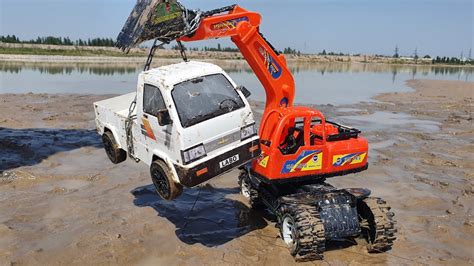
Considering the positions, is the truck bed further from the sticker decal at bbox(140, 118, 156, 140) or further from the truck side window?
the truck side window

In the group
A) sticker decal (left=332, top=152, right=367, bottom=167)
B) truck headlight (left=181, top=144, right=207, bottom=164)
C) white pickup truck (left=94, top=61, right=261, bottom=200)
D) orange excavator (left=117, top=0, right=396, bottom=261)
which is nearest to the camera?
truck headlight (left=181, top=144, right=207, bottom=164)

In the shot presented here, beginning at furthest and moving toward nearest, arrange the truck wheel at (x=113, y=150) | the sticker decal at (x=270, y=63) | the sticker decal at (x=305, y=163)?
the truck wheel at (x=113, y=150), the sticker decal at (x=270, y=63), the sticker decal at (x=305, y=163)

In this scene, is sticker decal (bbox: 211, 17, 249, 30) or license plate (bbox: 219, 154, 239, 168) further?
sticker decal (bbox: 211, 17, 249, 30)

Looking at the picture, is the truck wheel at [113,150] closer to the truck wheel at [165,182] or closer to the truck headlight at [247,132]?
the truck wheel at [165,182]

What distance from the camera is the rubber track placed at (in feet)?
22.6

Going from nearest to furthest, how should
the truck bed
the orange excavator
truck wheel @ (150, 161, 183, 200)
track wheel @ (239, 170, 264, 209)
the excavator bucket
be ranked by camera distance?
truck wheel @ (150, 161, 183, 200), the orange excavator, the excavator bucket, the truck bed, track wheel @ (239, 170, 264, 209)

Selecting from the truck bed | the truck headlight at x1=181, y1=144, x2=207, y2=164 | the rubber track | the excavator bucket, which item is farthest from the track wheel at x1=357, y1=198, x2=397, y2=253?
the truck bed

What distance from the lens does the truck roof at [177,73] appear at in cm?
668

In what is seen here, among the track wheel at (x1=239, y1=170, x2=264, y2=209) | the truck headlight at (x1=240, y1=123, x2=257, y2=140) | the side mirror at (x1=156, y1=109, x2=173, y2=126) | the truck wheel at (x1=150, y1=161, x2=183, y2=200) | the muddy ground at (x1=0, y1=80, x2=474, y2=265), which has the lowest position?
the muddy ground at (x1=0, y1=80, x2=474, y2=265)

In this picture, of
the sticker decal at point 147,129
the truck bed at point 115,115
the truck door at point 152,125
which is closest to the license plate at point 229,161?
the truck door at point 152,125

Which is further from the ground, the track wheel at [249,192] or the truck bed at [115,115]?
the truck bed at [115,115]

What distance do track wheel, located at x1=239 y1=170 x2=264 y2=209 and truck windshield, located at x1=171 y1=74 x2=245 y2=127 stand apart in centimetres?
255

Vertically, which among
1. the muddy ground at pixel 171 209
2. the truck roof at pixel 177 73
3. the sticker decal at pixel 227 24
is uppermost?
the sticker decal at pixel 227 24

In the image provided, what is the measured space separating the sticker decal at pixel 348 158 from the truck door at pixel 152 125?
3.02 meters
